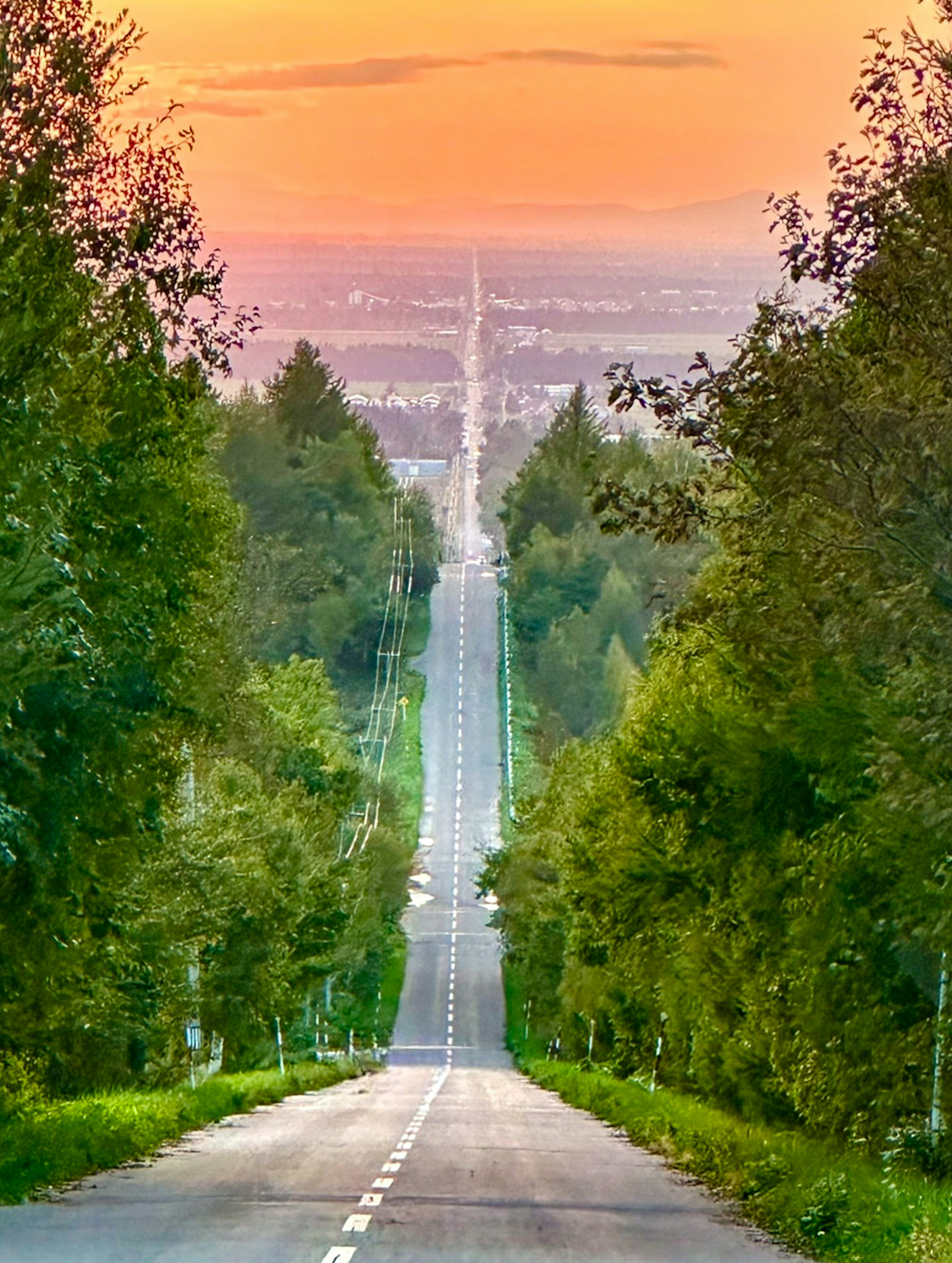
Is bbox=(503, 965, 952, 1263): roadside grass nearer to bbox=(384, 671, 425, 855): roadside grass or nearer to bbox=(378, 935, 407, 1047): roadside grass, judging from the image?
bbox=(378, 935, 407, 1047): roadside grass

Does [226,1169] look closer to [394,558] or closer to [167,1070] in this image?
[167,1070]

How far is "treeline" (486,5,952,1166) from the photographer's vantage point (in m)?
16.2

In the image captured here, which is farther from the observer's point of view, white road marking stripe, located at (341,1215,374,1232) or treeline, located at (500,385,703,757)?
treeline, located at (500,385,703,757)

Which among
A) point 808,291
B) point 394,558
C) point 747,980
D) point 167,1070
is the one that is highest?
point 394,558

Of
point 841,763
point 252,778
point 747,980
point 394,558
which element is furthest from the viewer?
point 394,558

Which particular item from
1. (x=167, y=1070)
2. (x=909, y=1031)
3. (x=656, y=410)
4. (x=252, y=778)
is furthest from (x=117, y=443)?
(x=252, y=778)

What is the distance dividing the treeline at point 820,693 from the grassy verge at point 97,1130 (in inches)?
250

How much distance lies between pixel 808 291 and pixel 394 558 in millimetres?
138591

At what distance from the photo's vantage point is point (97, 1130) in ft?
75.5

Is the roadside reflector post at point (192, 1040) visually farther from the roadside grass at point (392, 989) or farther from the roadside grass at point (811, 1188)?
the roadside grass at point (392, 989)

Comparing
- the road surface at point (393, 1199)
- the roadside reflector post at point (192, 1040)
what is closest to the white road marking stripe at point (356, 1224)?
the road surface at point (393, 1199)

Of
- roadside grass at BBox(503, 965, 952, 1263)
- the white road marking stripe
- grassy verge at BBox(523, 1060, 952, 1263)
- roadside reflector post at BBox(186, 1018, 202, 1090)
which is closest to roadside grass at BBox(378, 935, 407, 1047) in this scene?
roadside reflector post at BBox(186, 1018, 202, 1090)

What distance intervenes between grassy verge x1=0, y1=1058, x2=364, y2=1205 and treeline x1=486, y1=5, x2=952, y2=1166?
20.8ft

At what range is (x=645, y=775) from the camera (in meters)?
25.5
